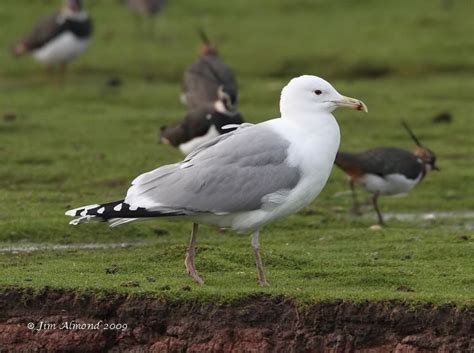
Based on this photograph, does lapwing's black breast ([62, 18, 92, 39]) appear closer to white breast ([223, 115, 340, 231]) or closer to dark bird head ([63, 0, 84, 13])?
dark bird head ([63, 0, 84, 13])

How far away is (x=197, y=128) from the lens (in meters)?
15.2

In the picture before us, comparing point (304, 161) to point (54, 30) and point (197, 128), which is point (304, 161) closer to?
point (197, 128)

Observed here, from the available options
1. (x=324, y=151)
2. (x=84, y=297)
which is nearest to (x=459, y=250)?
(x=324, y=151)

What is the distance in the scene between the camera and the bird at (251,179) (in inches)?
360

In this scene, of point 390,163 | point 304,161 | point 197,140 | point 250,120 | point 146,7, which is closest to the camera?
point 304,161

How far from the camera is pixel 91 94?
20.8 metres

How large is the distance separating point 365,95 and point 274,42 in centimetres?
462

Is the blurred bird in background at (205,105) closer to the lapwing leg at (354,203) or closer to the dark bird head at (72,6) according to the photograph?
the lapwing leg at (354,203)

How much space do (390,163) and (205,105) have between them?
354 centimetres

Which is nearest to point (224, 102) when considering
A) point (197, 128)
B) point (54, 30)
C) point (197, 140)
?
point (197, 128)

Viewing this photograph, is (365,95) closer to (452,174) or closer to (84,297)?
(452,174)

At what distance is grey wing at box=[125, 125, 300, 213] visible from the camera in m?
9.15


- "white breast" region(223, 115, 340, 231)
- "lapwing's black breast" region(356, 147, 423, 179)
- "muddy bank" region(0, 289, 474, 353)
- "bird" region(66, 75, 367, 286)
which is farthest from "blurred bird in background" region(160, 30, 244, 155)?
"muddy bank" region(0, 289, 474, 353)

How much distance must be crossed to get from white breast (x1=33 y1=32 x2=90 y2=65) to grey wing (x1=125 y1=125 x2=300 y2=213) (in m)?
12.7
